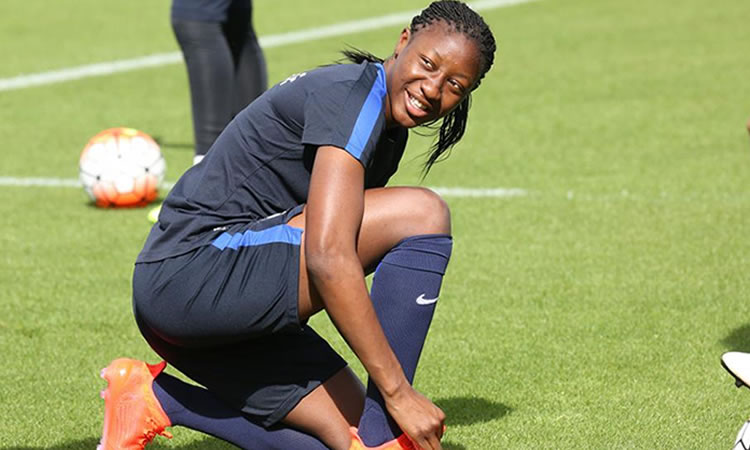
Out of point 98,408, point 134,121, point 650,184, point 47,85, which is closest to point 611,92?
point 650,184

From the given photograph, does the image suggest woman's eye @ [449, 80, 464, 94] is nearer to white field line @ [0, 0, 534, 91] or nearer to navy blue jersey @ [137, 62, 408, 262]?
navy blue jersey @ [137, 62, 408, 262]

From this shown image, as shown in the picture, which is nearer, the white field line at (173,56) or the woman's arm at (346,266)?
the woman's arm at (346,266)

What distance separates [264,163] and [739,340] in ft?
7.54

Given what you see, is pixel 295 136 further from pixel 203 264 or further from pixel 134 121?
pixel 134 121

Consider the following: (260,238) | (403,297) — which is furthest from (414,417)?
(260,238)

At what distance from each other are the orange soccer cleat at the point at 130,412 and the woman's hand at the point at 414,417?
0.80 m

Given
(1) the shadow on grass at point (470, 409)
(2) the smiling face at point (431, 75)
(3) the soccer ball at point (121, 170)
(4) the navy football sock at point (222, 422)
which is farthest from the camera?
(3) the soccer ball at point (121, 170)

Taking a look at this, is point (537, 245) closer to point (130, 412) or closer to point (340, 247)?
point (130, 412)

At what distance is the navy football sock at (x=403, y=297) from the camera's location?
330cm

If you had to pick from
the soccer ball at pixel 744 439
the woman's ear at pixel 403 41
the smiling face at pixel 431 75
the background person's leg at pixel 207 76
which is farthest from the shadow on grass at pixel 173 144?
the soccer ball at pixel 744 439

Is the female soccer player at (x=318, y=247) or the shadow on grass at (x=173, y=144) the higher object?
the female soccer player at (x=318, y=247)

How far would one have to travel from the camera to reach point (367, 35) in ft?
44.7

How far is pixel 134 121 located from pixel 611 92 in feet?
12.6

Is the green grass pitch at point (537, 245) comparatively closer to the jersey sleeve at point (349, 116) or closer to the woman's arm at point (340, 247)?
the woman's arm at point (340, 247)
